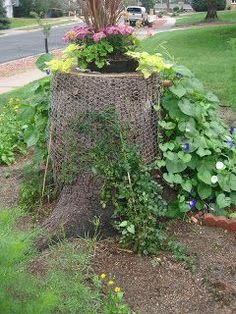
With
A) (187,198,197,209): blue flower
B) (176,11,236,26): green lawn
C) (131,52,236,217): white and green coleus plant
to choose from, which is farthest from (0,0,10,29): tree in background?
(187,198,197,209): blue flower

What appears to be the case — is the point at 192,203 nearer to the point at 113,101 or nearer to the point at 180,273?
the point at 180,273

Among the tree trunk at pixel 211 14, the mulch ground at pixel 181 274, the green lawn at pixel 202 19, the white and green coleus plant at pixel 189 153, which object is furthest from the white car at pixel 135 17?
the tree trunk at pixel 211 14

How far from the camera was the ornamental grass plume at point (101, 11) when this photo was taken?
442 cm

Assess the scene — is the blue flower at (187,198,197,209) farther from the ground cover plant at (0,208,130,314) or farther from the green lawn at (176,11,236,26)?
the green lawn at (176,11,236,26)

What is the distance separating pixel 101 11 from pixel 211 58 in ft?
33.8

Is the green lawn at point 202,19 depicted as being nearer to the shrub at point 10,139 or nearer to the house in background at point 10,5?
the house in background at point 10,5

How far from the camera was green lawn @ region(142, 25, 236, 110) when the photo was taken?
824 centimetres

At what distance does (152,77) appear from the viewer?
438cm

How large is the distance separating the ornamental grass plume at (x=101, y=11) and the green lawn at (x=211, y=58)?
1573mm

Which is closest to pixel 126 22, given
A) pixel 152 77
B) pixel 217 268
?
pixel 152 77

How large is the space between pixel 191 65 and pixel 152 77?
351 inches

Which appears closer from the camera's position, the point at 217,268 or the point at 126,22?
the point at 217,268

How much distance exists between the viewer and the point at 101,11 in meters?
4.44

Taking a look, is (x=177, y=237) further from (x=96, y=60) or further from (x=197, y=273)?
(x=96, y=60)
